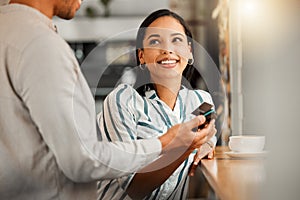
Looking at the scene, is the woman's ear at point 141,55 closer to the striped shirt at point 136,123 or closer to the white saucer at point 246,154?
the striped shirt at point 136,123

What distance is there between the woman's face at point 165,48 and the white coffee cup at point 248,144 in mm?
278

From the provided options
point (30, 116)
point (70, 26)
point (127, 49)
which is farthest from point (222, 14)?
point (30, 116)

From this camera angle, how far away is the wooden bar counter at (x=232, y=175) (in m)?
1.10

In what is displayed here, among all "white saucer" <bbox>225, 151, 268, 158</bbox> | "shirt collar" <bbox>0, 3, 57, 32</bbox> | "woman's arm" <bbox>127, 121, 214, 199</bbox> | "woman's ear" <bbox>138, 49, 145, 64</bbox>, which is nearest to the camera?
"shirt collar" <bbox>0, 3, 57, 32</bbox>

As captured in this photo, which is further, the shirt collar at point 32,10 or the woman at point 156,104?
the woman at point 156,104

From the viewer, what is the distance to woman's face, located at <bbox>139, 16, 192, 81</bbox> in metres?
1.80

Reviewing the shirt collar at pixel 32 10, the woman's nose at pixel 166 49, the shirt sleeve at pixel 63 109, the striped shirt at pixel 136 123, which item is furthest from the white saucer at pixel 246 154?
the shirt collar at pixel 32 10

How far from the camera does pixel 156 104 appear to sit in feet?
5.90

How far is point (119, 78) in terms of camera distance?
14.7 feet

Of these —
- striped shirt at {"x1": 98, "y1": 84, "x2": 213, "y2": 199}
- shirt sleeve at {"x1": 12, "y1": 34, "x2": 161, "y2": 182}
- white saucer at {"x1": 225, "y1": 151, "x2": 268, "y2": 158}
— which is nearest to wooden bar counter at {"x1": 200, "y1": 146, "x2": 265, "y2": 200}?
white saucer at {"x1": 225, "y1": 151, "x2": 268, "y2": 158}

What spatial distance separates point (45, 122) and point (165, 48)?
0.75 meters

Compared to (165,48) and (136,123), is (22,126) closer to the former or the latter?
(136,123)

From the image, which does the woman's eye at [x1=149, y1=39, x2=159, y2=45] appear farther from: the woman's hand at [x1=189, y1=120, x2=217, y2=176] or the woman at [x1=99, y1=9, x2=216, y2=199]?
the woman's hand at [x1=189, y1=120, x2=217, y2=176]

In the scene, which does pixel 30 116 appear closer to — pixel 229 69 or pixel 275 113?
pixel 275 113
